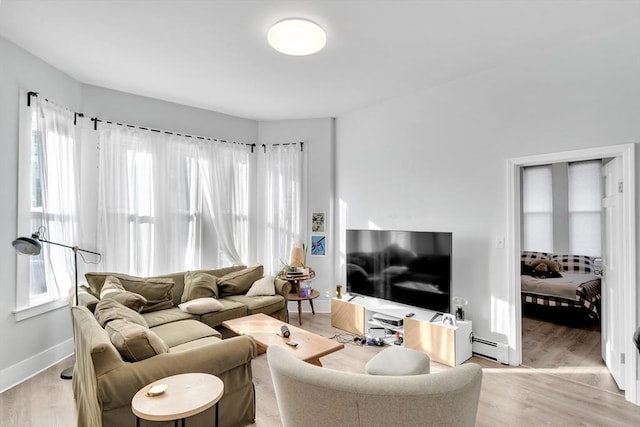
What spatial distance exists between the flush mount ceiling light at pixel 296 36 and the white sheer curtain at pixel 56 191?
2388 mm

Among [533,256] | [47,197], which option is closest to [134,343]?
[47,197]

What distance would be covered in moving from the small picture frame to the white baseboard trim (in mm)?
3919

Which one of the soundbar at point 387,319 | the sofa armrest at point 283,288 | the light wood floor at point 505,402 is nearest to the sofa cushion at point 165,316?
the light wood floor at point 505,402

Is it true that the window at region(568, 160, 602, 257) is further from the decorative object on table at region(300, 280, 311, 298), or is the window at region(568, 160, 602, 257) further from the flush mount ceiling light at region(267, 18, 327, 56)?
the flush mount ceiling light at region(267, 18, 327, 56)

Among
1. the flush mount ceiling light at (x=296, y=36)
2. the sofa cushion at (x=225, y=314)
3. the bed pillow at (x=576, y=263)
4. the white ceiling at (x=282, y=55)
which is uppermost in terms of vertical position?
the white ceiling at (x=282, y=55)

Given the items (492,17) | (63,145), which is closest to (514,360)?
(492,17)

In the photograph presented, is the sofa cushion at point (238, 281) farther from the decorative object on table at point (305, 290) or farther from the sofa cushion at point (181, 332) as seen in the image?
the sofa cushion at point (181, 332)

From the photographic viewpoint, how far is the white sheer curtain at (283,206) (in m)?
4.97

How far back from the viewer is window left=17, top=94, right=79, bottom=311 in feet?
9.71

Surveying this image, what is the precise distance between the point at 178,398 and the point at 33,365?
94.7 inches

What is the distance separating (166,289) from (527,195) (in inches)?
241

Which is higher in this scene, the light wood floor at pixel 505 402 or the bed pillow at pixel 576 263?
the bed pillow at pixel 576 263

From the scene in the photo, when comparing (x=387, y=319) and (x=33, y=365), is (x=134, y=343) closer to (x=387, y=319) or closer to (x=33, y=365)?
(x=33, y=365)

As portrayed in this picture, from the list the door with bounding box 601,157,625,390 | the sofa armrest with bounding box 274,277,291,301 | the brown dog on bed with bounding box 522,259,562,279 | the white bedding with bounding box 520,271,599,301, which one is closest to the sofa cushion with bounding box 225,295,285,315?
the sofa armrest with bounding box 274,277,291,301
